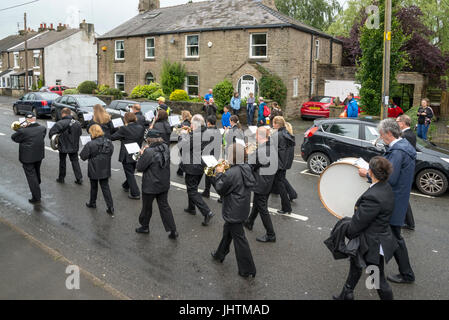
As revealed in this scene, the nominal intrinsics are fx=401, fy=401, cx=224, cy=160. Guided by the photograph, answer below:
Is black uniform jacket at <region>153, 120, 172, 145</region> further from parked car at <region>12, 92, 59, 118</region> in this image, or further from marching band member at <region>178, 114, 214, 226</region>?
parked car at <region>12, 92, 59, 118</region>

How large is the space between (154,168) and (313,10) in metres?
52.4

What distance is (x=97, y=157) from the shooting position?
26.1ft

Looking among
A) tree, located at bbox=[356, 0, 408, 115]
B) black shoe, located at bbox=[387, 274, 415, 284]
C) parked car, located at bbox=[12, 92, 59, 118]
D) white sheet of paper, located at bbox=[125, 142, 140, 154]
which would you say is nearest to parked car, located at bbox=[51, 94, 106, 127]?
parked car, located at bbox=[12, 92, 59, 118]

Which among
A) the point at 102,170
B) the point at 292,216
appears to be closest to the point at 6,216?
the point at 102,170

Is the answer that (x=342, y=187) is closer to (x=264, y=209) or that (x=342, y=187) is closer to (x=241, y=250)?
(x=264, y=209)

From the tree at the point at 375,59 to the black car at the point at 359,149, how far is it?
747cm

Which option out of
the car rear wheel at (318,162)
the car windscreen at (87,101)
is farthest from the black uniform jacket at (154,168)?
the car windscreen at (87,101)

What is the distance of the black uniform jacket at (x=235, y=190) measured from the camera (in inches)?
211

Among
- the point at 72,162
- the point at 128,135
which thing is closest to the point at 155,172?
the point at 128,135

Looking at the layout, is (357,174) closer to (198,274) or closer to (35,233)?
(198,274)

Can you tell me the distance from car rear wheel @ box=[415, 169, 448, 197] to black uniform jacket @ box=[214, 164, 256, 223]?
6161 mm

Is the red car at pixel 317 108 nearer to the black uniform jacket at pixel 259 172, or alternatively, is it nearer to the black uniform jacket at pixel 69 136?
the black uniform jacket at pixel 69 136

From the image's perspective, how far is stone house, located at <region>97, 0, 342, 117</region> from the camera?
24.4 metres
